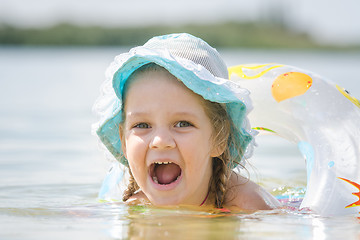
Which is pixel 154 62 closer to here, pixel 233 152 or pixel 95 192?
pixel 233 152

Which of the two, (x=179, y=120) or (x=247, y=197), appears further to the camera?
(x=247, y=197)

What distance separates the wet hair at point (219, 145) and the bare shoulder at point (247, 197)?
44 mm

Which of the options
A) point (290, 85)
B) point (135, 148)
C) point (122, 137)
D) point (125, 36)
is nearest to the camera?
point (135, 148)

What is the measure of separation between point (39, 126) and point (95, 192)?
11.7 ft

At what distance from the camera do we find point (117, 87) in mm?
3412

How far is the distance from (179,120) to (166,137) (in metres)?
0.13

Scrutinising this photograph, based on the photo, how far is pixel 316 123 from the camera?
12.3ft

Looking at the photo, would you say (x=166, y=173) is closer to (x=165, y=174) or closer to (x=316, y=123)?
(x=165, y=174)

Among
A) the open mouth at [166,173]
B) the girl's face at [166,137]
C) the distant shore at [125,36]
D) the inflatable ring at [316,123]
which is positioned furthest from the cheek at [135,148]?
the distant shore at [125,36]

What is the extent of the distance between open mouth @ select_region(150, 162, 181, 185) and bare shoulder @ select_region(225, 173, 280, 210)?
0.41 metres

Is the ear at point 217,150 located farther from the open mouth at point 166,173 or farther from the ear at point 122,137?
the ear at point 122,137

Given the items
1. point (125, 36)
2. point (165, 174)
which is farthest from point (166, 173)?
point (125, 36)

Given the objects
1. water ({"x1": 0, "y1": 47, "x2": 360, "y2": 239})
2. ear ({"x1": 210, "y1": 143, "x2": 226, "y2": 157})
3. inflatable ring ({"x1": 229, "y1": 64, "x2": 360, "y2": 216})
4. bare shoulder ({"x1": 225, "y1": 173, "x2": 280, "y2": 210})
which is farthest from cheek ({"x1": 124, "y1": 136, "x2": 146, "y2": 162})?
inflatable ring ({"x1": 229, "y1": 64, "x2": 360, "y2": 216})

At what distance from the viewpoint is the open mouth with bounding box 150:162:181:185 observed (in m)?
3.37
